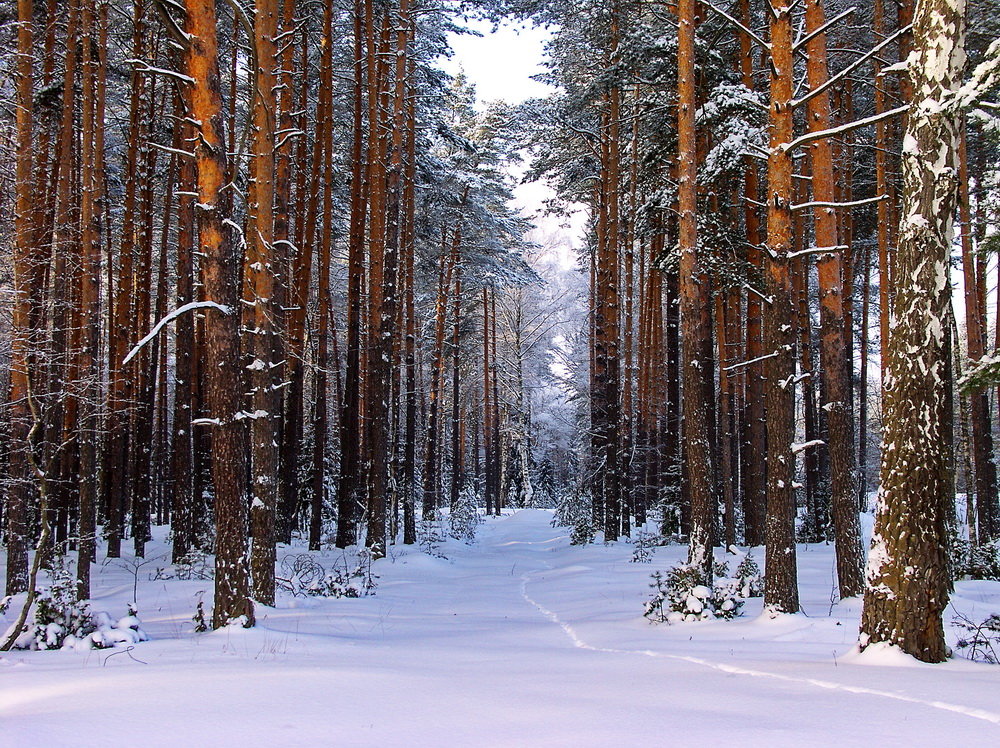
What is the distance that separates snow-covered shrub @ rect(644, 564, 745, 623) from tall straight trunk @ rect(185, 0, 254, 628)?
490 centimetres

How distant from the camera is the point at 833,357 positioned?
9938 millimetres

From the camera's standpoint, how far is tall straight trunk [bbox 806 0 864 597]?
918 cm

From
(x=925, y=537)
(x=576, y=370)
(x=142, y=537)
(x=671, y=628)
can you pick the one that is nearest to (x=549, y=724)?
(x=925, y=537)

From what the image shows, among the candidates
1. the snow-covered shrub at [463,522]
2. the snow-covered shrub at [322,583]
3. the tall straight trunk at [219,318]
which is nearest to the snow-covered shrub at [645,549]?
the snow-covered shrub at [463,522]

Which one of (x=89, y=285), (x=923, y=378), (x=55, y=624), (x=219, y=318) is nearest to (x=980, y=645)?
(x=923, y=378)

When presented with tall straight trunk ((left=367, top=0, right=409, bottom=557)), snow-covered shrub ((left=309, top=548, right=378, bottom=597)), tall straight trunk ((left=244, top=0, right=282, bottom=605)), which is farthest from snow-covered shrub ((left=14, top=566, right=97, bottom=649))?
tall straight trunk ((left=367, top=0, right=409, bottom=557))

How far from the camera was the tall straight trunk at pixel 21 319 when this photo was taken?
33.8ft

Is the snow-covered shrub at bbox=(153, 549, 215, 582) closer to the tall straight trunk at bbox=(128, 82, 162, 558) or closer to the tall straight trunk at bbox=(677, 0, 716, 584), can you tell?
the tall straight trunk at bbox=(128, 82, 162, 558)

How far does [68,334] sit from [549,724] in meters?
11.8

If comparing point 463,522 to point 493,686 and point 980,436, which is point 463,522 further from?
point 493,686

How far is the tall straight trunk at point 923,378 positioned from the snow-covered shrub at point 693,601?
339 cm

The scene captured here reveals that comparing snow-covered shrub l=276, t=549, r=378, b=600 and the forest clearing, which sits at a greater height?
the forest clearing

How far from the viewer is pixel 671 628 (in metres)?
8.59

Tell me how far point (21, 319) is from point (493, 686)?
9389 millimetres
